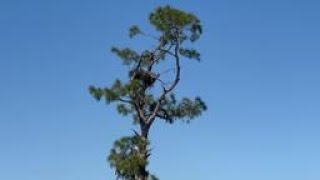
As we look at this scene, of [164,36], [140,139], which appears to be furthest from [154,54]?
[140,139]

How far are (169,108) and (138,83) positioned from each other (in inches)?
83.4

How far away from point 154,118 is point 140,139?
6.36 ft

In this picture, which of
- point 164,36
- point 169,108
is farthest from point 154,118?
point 164,36

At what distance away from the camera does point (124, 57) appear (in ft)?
140

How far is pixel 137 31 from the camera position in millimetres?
42812

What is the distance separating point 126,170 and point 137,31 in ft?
23.3

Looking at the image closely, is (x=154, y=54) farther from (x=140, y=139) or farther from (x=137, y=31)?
(x=140, y=139)

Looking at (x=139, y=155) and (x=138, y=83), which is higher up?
(x=138, y=83)

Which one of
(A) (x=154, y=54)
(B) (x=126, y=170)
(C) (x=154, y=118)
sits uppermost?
(A) (x=154, y=54)

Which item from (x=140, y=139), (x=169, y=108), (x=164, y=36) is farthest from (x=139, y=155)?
(x=164, y=36)

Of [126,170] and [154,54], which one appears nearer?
[126,170]

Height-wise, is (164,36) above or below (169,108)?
above

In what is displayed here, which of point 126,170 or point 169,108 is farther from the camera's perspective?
point 169,108

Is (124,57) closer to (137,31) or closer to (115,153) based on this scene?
(137,31)
